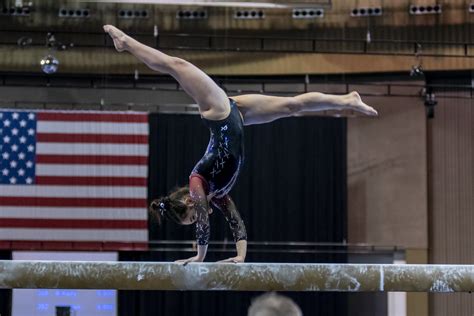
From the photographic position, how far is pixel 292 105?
17.5 feet

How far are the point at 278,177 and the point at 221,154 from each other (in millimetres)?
8428

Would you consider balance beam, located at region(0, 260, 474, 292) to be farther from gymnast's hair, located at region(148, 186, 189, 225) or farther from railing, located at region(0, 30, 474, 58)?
railing, located at region(0, 30, 474, 58)

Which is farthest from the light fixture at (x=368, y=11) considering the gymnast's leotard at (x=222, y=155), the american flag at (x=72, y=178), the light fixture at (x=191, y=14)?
the gymnast's leotard at (x=222, y=155)

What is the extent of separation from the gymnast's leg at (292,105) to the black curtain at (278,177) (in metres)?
8.12

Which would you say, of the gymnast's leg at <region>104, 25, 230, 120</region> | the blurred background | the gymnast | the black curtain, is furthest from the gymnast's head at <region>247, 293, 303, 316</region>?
the black curtain

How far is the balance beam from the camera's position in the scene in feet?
15.5

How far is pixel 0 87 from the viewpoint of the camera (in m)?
14.1

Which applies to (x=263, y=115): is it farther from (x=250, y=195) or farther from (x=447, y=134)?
(x=447, y=134)

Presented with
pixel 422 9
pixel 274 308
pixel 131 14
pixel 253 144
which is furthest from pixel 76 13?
pixel 274 308

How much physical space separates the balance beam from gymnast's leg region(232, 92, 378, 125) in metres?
1.14

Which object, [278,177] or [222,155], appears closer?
[222,155]

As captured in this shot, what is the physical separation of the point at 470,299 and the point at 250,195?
414 cm

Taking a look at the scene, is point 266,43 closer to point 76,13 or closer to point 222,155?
point 76,13

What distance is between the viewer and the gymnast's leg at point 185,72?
199 inches
